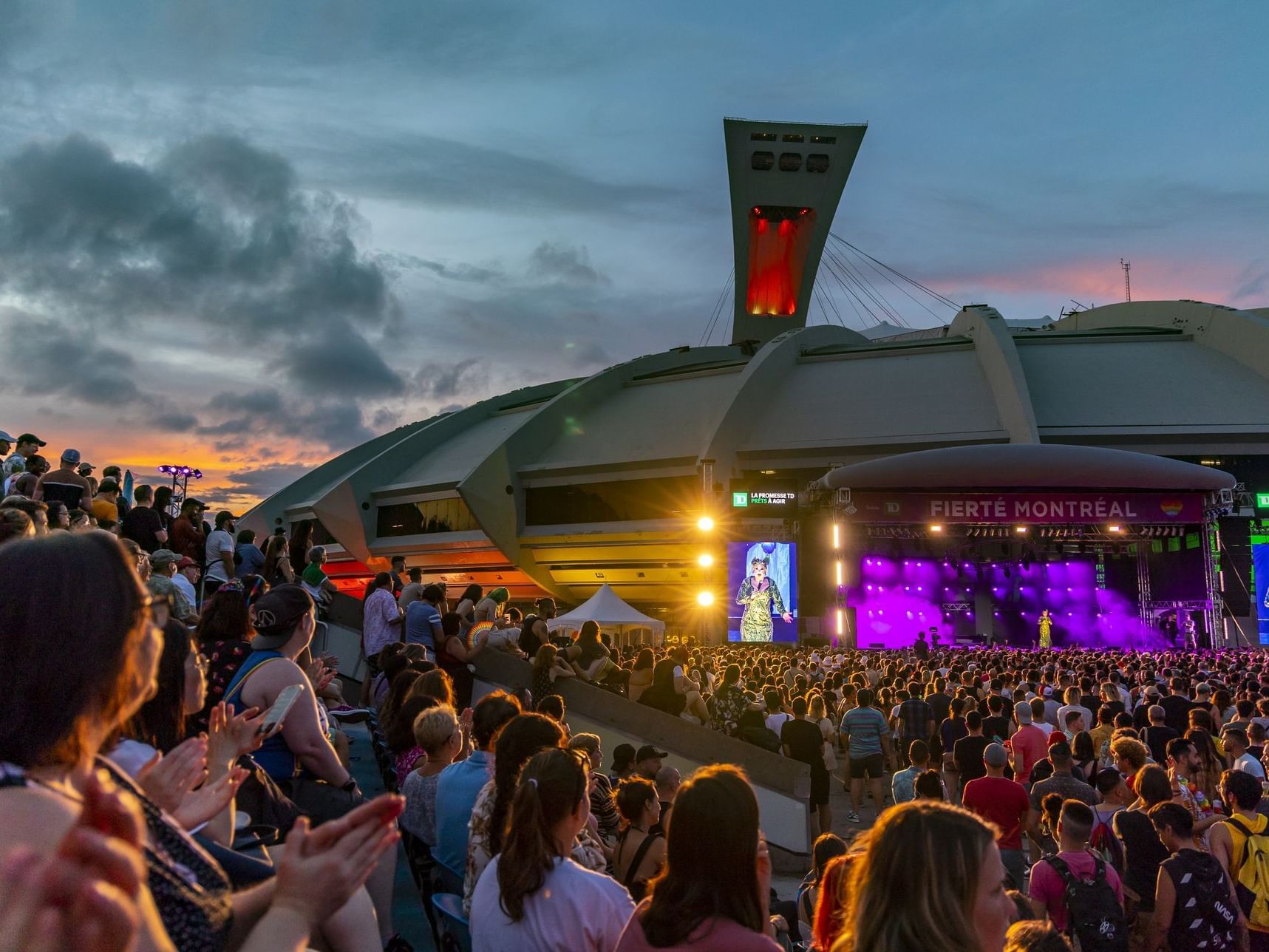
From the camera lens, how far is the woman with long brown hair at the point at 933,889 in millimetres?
2295

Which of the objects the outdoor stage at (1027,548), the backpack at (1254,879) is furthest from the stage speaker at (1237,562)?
the backpack at (1254,879)

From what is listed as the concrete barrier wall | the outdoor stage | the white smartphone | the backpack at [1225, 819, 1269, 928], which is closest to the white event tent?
the outdoor stage

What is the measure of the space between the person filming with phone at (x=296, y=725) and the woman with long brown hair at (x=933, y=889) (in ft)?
7.60

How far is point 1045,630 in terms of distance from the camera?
34.8 meters

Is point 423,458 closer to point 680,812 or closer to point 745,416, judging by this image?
point 745,416

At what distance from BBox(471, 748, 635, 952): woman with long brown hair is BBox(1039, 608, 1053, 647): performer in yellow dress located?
113 ft

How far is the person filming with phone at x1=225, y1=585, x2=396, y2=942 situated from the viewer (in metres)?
3.97

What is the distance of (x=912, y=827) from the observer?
2383 mm

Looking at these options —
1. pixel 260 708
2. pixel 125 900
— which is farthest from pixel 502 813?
pixel 125 900

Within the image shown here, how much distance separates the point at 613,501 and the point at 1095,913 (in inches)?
1430

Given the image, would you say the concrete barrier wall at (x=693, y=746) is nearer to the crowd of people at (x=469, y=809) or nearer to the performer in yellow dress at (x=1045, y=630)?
the crowd of people at (x=469, y=809)

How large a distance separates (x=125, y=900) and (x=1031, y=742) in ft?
29.9

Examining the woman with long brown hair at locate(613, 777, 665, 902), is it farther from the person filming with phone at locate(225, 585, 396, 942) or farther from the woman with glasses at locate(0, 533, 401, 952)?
the woman with glasses at locate(0, 533, 401, 952)

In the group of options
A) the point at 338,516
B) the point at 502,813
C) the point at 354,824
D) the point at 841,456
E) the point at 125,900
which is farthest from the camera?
the point at 338,516
